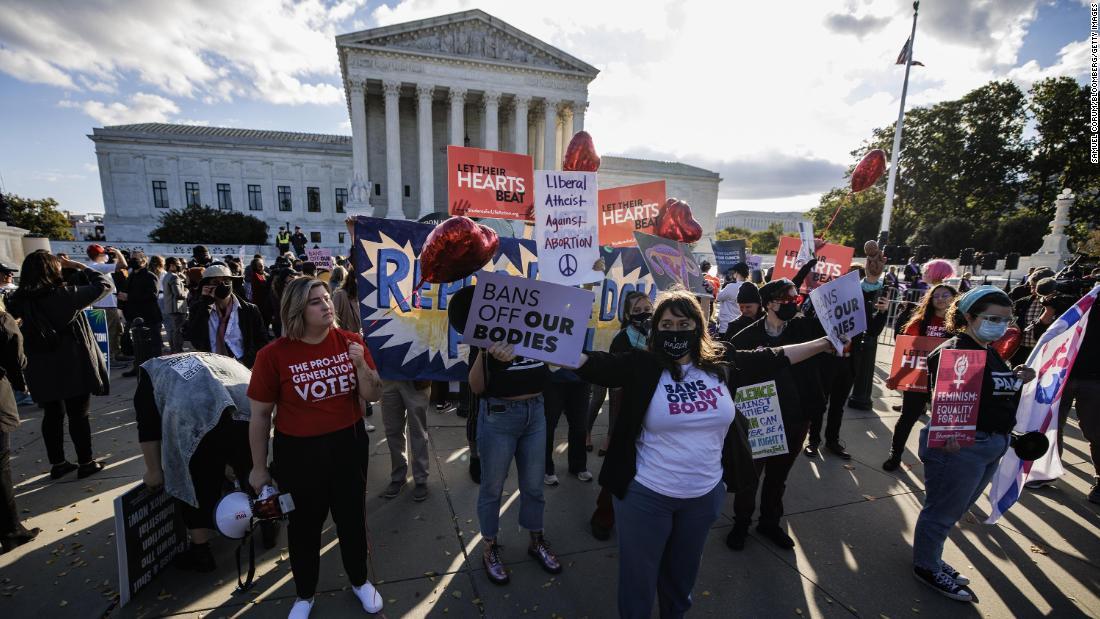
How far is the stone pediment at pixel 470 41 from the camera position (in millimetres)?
37094

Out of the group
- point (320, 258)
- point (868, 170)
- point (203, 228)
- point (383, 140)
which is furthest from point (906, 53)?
point (203, 228)

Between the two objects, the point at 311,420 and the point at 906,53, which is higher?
the point at 906,53

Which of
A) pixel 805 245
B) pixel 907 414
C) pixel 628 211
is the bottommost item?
pixel 907 414

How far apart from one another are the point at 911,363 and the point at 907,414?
4.43ft

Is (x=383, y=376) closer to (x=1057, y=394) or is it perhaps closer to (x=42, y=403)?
(x=42, y=403)

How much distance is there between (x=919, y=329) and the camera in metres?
4.70

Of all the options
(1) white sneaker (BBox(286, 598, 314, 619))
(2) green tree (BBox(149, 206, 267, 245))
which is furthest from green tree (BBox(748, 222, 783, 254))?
(1) white sneaker (BBox(286, 598, 314, 619))

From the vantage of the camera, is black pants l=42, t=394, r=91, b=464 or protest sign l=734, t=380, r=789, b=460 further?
black pants l=42, t=394, r=91, b=464

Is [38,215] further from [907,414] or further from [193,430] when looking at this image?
[907,414]

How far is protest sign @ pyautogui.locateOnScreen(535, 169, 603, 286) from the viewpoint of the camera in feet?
13.8

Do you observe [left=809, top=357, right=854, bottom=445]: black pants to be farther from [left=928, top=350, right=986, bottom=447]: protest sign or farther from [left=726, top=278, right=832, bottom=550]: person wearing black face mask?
[left=928, top=350, right=986, bottom=447]: protest sign

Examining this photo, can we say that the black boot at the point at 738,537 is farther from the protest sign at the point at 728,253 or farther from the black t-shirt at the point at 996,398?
the protest sign at the point at 728,253

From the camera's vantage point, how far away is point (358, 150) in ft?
125

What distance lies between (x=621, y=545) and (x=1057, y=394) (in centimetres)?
379
